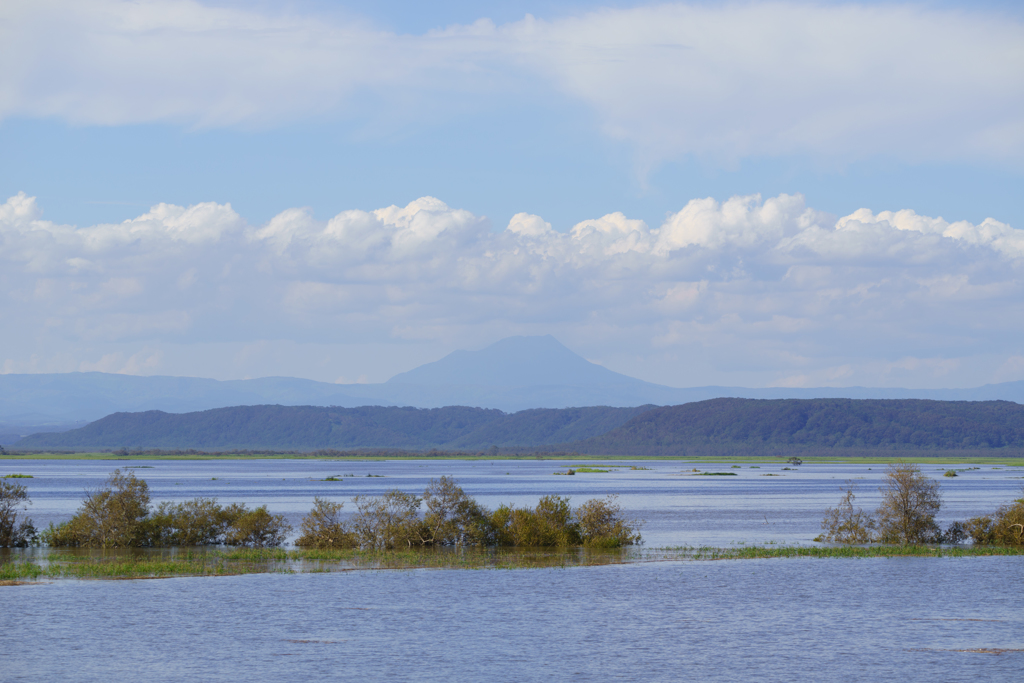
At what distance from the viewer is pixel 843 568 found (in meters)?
49.3

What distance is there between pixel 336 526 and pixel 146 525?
10.3 meters

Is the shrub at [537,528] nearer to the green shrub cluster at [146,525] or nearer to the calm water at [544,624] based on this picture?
the calm water at [544,624]

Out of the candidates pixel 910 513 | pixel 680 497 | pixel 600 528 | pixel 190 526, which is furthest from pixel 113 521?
pixel 680 497

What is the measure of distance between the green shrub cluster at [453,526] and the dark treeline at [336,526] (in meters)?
0.05

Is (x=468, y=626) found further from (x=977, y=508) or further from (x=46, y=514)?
(x=977, y=508)

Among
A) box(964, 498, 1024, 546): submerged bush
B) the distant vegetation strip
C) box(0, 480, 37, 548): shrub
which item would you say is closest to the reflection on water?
the distant vegetation strip

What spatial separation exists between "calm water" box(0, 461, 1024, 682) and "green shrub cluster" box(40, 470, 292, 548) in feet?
39.4

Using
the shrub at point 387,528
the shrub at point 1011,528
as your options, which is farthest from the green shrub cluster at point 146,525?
the shrub at point 1011,528

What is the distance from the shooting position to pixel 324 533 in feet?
185

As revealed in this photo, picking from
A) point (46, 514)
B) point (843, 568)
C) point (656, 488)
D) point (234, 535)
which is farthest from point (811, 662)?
point (656, 488)

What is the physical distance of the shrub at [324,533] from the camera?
56125 mm

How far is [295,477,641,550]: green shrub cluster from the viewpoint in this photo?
56125 mm

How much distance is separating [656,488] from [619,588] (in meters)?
87.3

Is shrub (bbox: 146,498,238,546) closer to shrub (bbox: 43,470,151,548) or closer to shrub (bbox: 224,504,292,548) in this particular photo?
shrub (bbox: 224,504,292,548)
